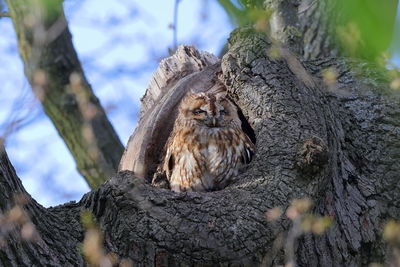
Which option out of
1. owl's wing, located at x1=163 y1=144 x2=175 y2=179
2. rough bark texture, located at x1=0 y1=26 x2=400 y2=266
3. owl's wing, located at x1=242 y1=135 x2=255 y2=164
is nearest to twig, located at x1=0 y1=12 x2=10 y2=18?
owl's wing, located at x1=163 y1=144 x2=175 y2=179

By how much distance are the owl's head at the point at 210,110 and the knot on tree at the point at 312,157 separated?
1.14 meters

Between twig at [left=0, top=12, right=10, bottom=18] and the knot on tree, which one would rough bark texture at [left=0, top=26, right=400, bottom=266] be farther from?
twig at [left=0, top=12, right=10, bottom=18]

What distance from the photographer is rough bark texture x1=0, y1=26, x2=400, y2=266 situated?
2.73 m

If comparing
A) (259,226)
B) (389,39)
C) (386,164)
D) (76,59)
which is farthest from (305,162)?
(76,59)

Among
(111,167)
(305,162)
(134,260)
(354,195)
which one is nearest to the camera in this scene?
(134,260)

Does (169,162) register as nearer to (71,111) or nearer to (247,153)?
(247,153)

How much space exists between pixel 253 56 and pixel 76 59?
7.42 ft

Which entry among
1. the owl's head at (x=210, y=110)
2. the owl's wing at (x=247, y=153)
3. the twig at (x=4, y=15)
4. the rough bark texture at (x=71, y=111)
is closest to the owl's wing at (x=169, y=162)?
the owl's head at (x=210, y=110)

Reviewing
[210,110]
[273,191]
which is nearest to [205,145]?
[210,110]

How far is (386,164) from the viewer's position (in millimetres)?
3602

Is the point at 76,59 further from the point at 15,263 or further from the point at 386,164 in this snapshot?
the point at 15,263

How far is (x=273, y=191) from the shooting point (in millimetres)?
3074

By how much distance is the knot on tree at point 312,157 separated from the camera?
3.12m

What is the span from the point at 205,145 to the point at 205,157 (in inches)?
3.6
